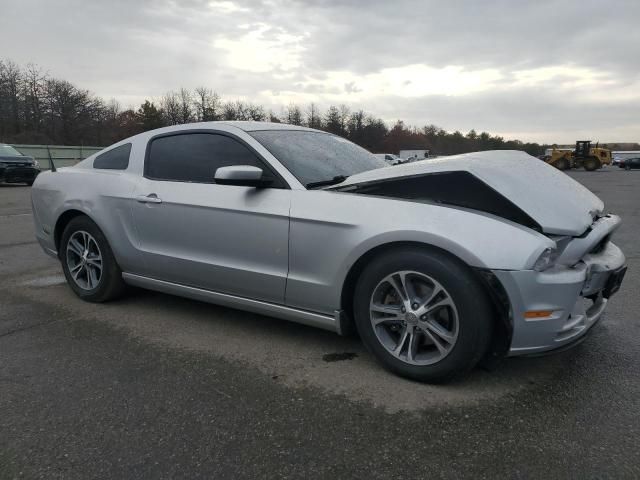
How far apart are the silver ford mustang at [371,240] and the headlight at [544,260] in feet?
0.05

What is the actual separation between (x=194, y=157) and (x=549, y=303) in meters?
2.58

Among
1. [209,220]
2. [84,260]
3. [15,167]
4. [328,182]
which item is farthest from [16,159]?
[328,182]

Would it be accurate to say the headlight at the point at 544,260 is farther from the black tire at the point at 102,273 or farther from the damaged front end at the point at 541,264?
the black tire at the point at 102,273

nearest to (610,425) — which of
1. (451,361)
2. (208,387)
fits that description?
(451,361)

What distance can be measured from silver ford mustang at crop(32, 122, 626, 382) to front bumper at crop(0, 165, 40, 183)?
54.5 feet

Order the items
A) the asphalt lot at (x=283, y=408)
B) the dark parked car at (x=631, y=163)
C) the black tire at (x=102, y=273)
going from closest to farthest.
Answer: the asphalt lot at (x=283, y=408), the black tire at (x=102, y=273), the dark parked car at (x=631, y=163)

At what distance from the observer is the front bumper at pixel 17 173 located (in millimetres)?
17641

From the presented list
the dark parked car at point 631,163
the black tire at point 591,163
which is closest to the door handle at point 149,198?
the black tire at point 591,163

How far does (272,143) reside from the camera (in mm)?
3430

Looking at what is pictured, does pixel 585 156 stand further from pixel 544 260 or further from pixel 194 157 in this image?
pixel 544 260

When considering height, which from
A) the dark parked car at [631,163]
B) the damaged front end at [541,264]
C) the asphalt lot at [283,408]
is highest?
the damaged front end at [541,264]

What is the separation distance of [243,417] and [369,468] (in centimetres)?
69

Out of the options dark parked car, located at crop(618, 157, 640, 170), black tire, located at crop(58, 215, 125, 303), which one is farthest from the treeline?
black tire, located at crop(58, 215, 125, 303)

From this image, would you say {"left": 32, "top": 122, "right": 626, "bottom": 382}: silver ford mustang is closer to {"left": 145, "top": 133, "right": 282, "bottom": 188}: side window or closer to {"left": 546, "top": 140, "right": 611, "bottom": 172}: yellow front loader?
{"left": 145, "top": 133, "right": 282, "bottom": 188}: side window
